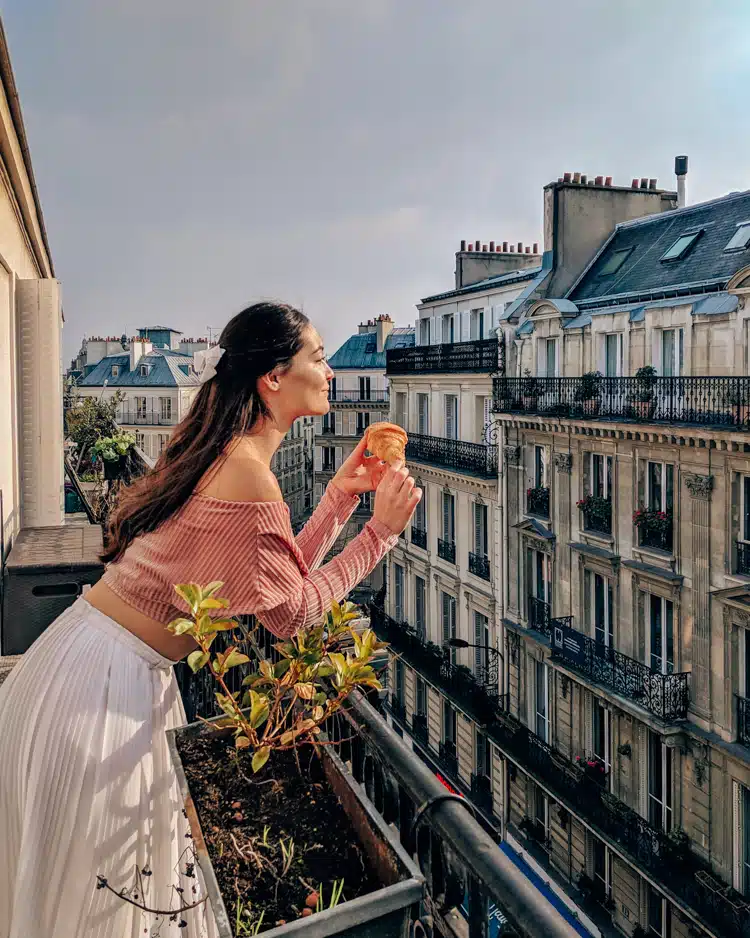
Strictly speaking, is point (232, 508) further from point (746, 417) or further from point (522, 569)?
point (522, 569)

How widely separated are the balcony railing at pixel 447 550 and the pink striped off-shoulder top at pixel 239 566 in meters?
20.3

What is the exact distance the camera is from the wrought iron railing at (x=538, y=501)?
1816 centimetres

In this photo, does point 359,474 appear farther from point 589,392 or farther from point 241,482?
point 589,392

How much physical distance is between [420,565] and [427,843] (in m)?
22.6

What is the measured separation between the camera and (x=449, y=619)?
909 inches

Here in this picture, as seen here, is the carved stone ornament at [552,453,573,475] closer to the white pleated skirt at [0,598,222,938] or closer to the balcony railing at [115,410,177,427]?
the white pleated skirt at [0,598,222,938]

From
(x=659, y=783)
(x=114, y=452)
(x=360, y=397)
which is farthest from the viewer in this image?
(x=360, y=397)

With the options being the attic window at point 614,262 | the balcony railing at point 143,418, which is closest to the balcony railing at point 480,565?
the attic window at point 614,262

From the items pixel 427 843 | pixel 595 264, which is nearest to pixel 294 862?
pixel 427 843

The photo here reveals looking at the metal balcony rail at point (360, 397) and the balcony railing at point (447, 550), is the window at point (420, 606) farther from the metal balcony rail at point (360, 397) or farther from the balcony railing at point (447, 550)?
the metal balcony rail at point (360, 397)

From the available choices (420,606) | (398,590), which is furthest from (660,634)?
(398,590)

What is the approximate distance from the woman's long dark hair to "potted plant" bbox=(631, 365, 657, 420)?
13.0 m

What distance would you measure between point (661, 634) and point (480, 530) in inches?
276

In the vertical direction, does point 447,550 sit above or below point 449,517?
below
